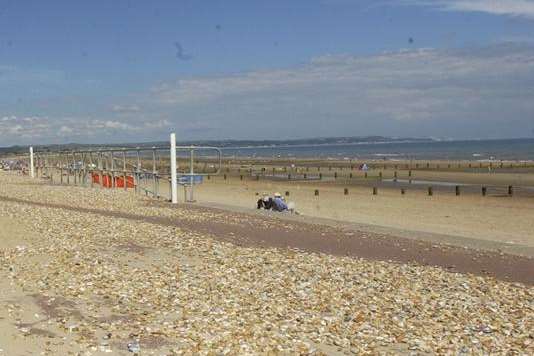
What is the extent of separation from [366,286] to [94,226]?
7372mm

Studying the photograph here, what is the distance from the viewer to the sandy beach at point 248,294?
6406mm

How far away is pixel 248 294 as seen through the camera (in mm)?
8312

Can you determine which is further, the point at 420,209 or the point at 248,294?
the point at 420,209

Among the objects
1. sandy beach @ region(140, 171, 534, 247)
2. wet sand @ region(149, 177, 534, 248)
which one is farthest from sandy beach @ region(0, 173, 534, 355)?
sandy beach @ region(140, 171, 534, 247)

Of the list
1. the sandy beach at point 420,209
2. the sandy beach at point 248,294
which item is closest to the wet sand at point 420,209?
the sandy beach at point 420,209

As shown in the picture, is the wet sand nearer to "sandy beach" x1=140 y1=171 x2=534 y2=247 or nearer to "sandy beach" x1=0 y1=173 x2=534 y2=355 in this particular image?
"sandy beach" x1=140 y1=171 x2=534 y2=247

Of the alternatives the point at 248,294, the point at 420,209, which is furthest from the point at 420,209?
the point at 248,294

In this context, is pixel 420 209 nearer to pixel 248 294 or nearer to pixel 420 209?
pixel 420 209

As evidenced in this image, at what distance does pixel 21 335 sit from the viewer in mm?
6242

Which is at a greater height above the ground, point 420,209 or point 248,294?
point 248,294

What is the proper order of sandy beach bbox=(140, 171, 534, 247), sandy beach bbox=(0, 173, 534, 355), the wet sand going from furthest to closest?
sandy beach bbox=(140, 171, 534, 247) < the wet sand < sandy beach bbox=(0, 173, 534, 355)

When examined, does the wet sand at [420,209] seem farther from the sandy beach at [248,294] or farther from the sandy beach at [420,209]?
the sandy beach at [248,294]

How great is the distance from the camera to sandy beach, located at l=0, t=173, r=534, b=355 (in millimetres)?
6406

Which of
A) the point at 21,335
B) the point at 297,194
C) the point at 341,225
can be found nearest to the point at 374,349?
the point at 21,335
